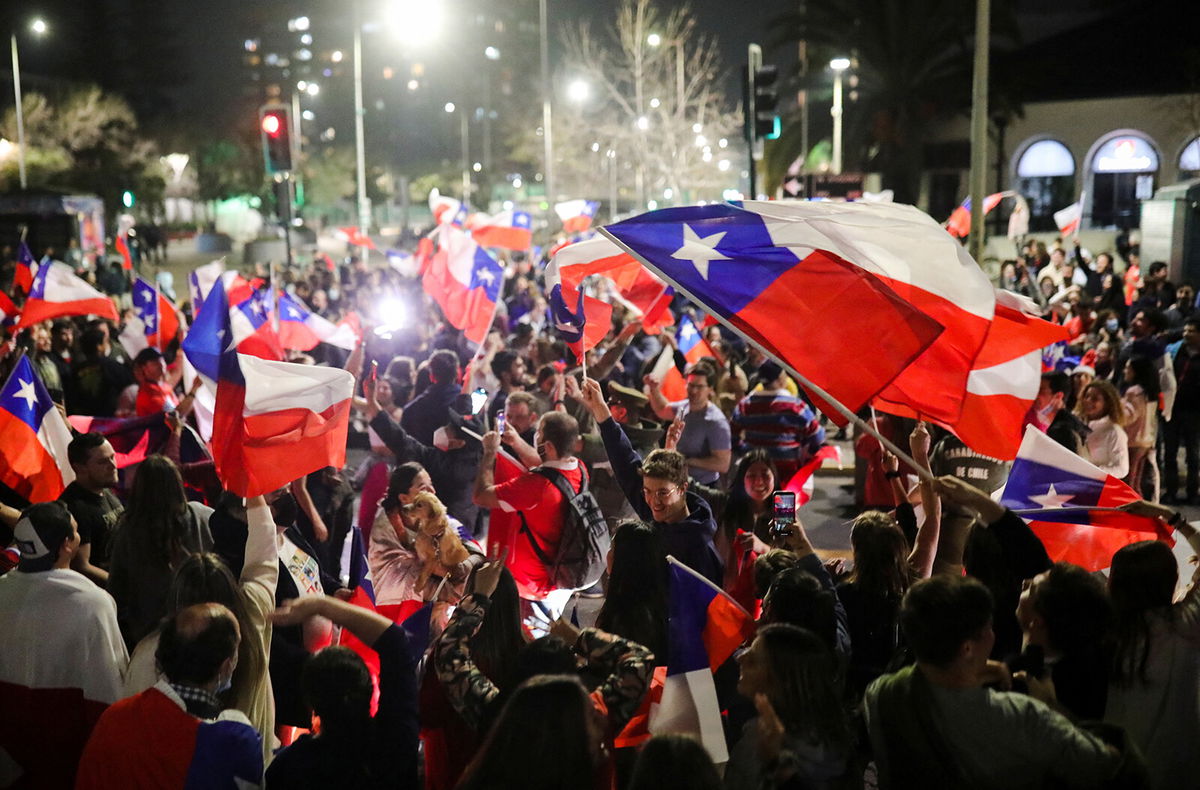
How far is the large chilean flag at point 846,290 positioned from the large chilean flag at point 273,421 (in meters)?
1.69

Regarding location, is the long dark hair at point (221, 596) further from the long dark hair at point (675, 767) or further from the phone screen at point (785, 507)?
the phone screen at point (785, 507)

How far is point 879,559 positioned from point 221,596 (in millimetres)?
2410

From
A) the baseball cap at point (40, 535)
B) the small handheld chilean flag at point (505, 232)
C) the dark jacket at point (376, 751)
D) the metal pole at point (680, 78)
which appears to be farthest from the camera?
the metal pole at point (680, 78)

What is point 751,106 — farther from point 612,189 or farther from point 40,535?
point 612,189

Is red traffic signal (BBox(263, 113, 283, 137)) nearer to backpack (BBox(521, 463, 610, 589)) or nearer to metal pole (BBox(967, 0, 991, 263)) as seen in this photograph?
metal pole (BBox(967, 0, 991, 263))

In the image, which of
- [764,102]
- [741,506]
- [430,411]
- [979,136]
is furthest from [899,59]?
[741,506]

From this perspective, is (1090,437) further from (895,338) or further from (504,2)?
(504,2)

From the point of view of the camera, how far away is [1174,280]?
2209 cm

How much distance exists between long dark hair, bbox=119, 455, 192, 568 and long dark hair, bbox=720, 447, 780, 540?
2560 mm

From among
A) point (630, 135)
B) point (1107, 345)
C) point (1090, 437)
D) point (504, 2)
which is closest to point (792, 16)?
point (630, 135)

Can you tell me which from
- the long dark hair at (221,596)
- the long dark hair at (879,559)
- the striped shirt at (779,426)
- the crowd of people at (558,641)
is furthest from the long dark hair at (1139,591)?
the striped shirt at (779,426)

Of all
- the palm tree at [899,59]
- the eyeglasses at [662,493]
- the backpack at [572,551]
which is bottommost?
the backpack at [572,551]

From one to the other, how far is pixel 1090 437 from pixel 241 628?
6.05 metres

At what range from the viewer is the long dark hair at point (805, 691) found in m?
3.46
